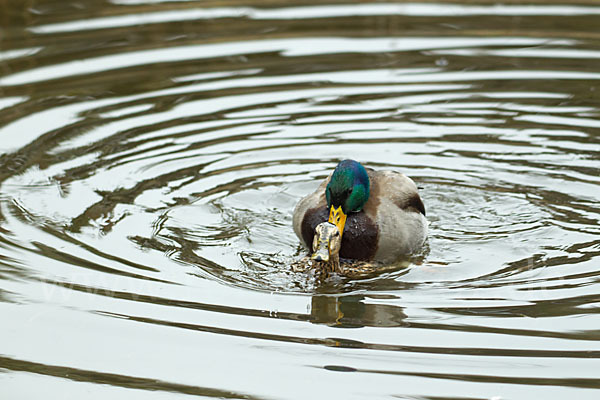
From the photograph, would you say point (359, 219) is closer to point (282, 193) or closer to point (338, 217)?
point (338, 217)

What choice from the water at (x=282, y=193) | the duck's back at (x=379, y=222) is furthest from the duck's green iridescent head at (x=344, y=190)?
the water at (x=282, y=193)

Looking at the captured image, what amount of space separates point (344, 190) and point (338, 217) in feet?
0.66

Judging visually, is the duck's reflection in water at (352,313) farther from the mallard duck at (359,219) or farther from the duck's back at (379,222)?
the duck's back at (379,222)

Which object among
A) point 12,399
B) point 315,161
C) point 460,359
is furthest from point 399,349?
point 315,161

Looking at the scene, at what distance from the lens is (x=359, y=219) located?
7176 mm

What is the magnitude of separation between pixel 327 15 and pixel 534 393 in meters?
9.48

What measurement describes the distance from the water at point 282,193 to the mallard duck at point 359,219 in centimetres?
20

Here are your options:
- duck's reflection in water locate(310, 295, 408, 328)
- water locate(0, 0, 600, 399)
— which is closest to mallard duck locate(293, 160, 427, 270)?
water locate(0, 0, 600, 399)

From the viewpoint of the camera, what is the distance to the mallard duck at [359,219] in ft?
22.8

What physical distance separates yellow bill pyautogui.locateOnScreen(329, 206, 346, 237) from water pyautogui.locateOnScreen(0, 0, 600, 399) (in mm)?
424

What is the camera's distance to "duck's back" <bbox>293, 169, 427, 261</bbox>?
7.11 m

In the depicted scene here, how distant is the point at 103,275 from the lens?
6.68m

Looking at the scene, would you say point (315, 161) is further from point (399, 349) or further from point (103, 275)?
point (399, 349)

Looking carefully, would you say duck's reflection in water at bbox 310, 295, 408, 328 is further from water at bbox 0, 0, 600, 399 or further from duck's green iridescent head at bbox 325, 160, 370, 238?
duck's green iridescent head at bbox 325, 160, 370, 238
